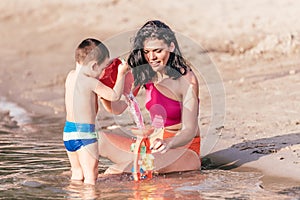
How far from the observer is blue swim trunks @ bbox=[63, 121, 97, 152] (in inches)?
240

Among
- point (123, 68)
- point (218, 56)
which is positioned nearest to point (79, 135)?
point (123, 68)

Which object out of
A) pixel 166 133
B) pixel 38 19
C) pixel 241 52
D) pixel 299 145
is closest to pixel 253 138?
pixel 299 145

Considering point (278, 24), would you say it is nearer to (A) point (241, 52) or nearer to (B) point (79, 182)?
(A) point (241, 52)

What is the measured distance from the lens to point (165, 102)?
6.45 metres

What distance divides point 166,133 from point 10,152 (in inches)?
74.5

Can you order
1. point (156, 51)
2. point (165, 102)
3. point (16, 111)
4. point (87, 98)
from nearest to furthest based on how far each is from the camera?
point (87, 98) → point (156, 51) → point (165, 102) → point (16, 111)

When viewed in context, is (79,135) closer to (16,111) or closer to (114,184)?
(114,184)

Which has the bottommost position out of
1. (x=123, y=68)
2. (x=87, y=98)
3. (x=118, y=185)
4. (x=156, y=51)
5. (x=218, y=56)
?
(x=118, y=185)

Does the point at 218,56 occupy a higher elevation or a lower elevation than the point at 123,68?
higher

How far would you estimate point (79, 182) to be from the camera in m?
6.25

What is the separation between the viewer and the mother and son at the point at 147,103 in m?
6.10

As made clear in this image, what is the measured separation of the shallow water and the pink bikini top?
1.38 feet

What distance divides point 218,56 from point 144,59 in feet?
20.5

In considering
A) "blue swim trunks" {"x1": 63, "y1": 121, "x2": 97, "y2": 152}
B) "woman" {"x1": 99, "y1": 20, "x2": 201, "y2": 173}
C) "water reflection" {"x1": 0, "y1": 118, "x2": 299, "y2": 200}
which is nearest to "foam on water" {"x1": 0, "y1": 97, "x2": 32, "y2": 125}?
"water reflection" {"x1": 0, "y1": 118, "x2": 299, "y2": 200}
